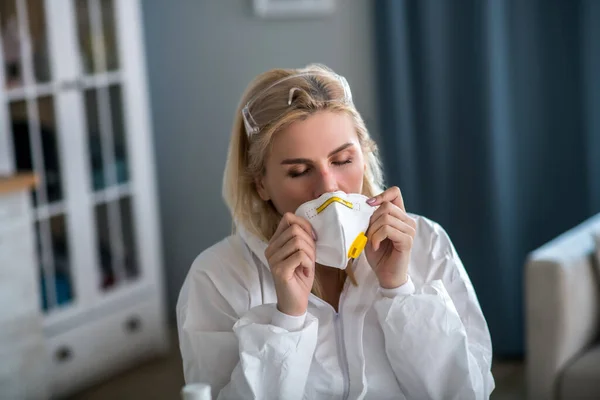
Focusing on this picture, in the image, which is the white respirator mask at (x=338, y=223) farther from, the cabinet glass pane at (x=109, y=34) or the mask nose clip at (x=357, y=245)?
the cabinet glass pane at (x=109, y=34)

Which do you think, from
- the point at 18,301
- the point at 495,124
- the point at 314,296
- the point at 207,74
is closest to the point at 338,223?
the point at 314,296

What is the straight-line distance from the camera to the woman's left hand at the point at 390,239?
1552mm

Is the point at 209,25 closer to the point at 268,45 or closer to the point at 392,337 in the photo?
the point at 268,45

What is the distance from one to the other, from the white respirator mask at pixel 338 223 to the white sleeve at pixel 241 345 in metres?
0.13

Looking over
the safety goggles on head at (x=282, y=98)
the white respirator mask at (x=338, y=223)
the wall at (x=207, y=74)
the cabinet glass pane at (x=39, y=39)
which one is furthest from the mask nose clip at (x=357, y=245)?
the wall at (x=207, y=74)

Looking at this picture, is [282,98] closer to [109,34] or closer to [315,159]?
[315,159]

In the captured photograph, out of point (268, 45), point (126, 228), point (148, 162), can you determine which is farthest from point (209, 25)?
point (126, 228)

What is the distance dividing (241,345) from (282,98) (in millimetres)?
462

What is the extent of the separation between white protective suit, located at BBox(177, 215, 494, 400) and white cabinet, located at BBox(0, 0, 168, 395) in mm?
1421

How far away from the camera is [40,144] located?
3.11 metres

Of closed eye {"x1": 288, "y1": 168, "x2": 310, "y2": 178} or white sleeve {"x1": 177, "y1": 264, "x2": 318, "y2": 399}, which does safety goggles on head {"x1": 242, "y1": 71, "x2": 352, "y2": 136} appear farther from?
white sleeve {"x1": 177, "y1": 264, "x2": 318, "y2": 399}

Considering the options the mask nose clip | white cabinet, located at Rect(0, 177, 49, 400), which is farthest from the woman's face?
white cabinet, located at Rect(0, 177, 49, 400)

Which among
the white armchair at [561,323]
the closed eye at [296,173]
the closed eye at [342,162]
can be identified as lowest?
the white armchair at [561,323]

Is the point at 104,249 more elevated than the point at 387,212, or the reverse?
the point at 387,212
